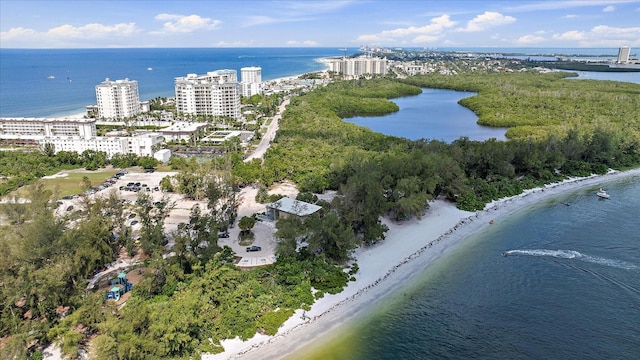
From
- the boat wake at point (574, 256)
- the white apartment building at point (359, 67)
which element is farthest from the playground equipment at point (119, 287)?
the white apartment building at point (359, 67)

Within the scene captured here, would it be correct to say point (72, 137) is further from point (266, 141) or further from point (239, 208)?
point (239, 208)

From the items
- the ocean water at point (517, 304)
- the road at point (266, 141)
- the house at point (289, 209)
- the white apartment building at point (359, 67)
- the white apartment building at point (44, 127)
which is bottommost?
the ocean water at point (517, 304)

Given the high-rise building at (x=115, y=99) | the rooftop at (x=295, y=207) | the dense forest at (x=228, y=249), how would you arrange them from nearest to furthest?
the dense forest at (x=228, y=249) < the rooftop at (x=295, y=207) < the high-rise building at (x=115, y=99)

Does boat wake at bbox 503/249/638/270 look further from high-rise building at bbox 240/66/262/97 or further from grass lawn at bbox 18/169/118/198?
high-rise building at bbox 240/66/262/97

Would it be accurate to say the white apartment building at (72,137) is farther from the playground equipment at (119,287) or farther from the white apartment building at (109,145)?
the playground equipment at (119,287)

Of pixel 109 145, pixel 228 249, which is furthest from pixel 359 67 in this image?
pixel 228 249

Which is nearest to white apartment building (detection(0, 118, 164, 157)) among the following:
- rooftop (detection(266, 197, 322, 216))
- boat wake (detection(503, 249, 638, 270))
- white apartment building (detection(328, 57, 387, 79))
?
rooftop (detection(266, 197, 322, 216))
